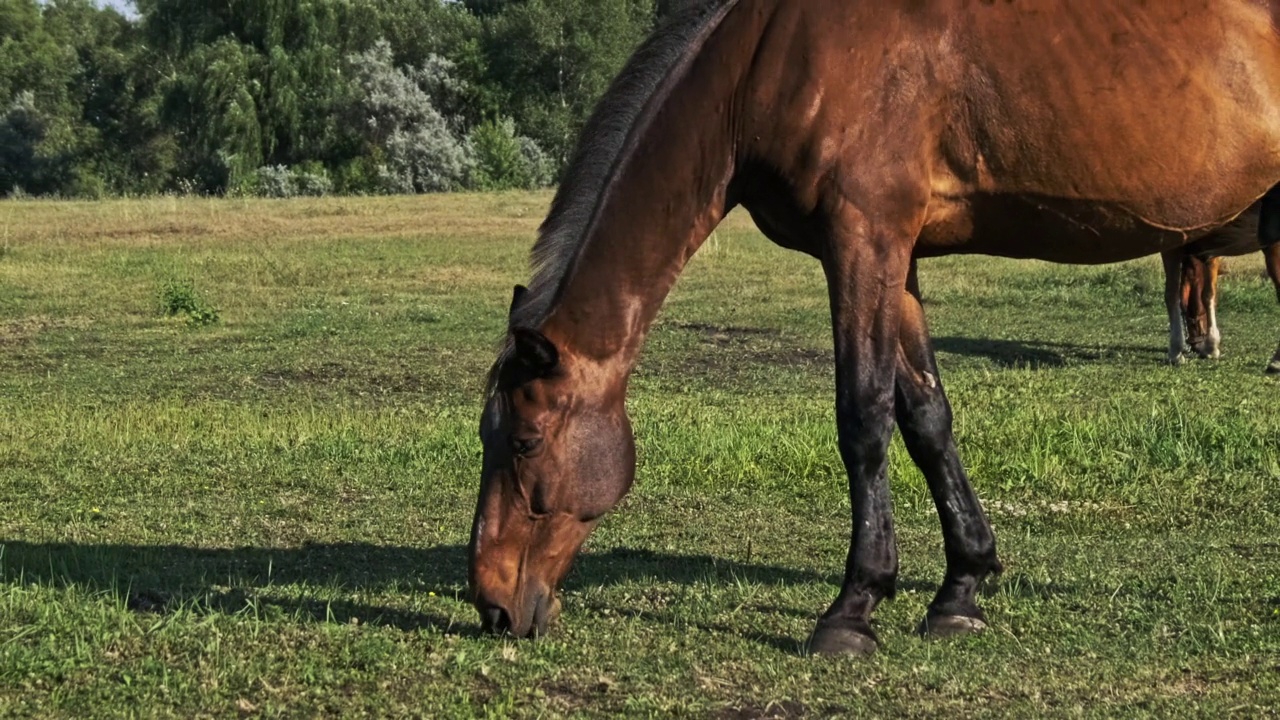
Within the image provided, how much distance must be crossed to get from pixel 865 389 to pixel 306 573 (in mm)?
2514

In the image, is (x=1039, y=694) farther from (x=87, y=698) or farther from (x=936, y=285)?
(x=936, y=285)

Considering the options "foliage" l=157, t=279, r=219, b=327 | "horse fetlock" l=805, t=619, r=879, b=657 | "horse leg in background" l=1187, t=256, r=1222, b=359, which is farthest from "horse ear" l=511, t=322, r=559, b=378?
"foliage" l=157, t=279, r=219, b=327

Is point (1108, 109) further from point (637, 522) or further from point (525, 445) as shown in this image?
point (637, 522)

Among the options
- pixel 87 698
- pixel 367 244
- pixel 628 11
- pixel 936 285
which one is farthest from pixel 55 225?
pixel 628 11

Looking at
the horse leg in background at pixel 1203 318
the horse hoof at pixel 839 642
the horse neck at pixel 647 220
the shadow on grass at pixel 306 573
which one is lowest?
the shadow on grass at pixel 306 573

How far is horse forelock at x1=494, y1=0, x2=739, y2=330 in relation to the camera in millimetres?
5102

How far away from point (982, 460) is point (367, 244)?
1727 cm

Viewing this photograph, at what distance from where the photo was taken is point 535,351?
489 cm

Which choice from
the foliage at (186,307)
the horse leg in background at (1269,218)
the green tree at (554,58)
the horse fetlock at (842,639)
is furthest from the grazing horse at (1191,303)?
the green tree at (554,58)

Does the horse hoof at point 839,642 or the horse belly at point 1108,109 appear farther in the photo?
the horse belly at point 1108,109

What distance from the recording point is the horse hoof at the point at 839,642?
15.9 ft

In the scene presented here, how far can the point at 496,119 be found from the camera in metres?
50.6

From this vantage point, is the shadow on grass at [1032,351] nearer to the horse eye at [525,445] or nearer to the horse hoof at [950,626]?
the horse hoof at [950,626]

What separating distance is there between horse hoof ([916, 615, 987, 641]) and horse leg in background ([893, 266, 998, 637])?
14cm
